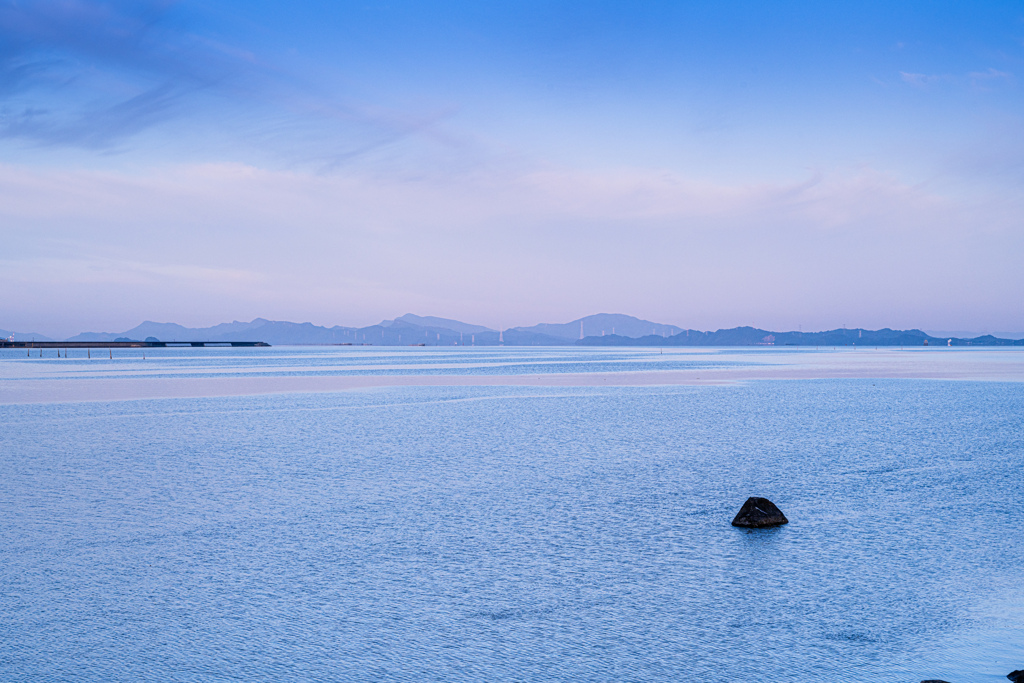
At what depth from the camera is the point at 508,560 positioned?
11.5 metres

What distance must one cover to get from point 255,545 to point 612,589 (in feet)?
19.4

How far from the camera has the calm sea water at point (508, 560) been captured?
802 centimetres

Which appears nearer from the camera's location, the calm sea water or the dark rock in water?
the calm sea water

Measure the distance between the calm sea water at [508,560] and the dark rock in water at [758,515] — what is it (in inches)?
9.9

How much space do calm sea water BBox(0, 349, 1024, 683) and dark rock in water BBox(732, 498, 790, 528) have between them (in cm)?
25

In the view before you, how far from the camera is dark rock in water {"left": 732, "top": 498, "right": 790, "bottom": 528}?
13438mm

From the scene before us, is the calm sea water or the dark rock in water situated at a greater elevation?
the dark rock in water

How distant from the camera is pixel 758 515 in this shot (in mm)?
13469

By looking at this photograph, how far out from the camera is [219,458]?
21781mm

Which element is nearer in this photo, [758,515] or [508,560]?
[508,560]

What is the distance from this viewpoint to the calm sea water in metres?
8.02

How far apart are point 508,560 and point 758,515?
4866mm

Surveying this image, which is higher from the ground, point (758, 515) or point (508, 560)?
point (758, 515)

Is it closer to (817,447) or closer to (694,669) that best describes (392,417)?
(817,447)
